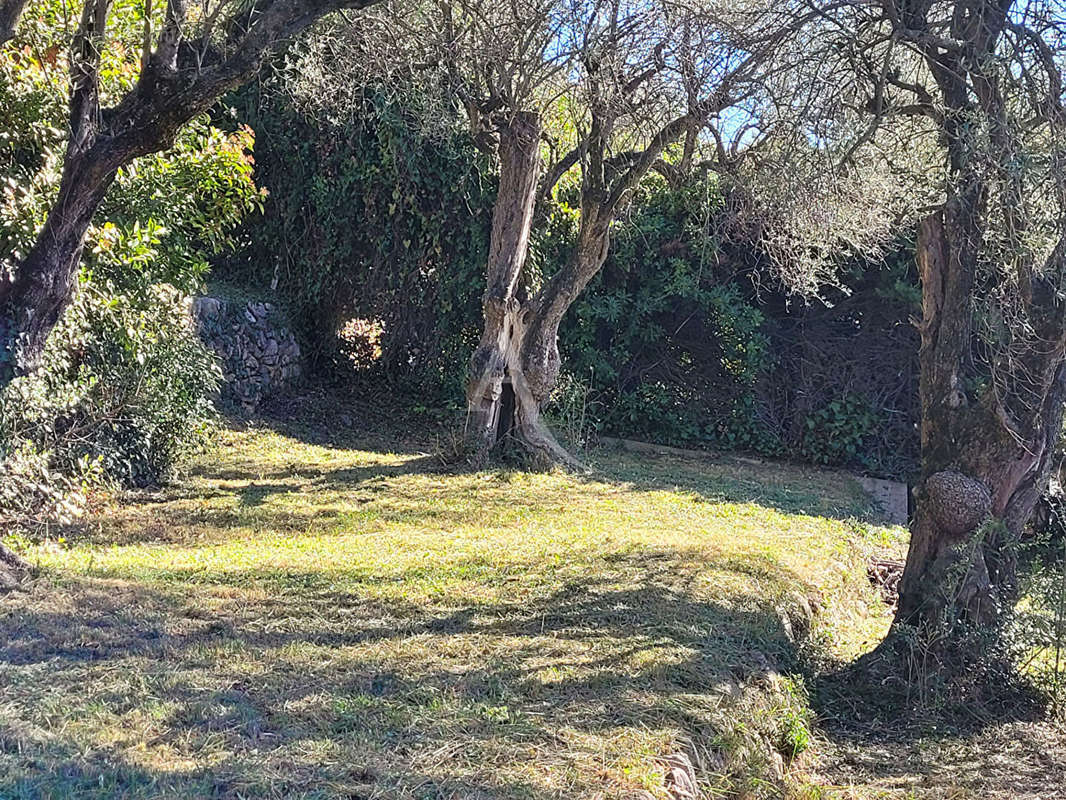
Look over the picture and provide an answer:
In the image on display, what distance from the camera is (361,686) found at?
150 inches

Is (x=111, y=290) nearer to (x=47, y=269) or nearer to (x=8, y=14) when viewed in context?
(x=47, y=269)

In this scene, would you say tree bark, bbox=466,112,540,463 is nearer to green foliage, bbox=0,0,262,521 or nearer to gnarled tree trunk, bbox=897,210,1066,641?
green foliage, bbox=0,0,262,521

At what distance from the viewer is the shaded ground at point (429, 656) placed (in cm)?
308

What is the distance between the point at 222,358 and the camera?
460 inches

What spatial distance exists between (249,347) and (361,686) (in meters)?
9.25

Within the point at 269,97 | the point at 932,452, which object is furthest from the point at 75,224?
the point at 269,97

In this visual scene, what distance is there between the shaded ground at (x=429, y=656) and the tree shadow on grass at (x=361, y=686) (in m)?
0.01

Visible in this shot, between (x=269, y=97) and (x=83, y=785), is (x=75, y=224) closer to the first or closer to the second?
(x=83, y=785)

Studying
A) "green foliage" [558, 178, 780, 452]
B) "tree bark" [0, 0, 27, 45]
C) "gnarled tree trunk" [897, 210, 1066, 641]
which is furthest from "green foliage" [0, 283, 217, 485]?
"green foliage" [558, 178, 780, 452]

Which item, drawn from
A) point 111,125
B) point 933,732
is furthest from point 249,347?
point 933,732

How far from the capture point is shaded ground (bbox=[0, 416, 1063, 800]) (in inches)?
121

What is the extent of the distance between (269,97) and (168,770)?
11.6 meters

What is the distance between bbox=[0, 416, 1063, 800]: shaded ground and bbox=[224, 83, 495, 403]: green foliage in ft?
17.0

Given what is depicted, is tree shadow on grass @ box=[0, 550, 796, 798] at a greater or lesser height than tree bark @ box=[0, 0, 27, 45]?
lesser
